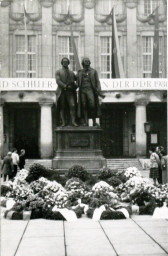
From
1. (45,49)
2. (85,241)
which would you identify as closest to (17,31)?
(45,49)

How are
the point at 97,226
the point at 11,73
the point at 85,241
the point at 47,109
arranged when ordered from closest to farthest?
1. the point at 85,241
2. the point at 97,226
3. the point at 47,109
4. the point at 11,73

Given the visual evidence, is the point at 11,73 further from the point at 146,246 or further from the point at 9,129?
the point at 146,246

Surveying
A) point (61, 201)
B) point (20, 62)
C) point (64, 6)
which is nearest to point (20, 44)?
point (20, 62)

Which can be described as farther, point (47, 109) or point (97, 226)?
point (47, 109)

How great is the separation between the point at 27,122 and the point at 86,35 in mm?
7114

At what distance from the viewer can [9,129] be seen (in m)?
35.6

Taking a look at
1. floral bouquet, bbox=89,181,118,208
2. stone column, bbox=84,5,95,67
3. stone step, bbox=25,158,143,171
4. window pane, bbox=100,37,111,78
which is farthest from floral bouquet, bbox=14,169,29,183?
window pane, bbox=100,37,111,78

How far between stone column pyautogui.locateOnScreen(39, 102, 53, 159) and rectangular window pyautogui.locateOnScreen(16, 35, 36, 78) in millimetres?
5156

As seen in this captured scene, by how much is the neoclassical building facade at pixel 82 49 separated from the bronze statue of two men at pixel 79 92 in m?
20.0

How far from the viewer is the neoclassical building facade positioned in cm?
3544

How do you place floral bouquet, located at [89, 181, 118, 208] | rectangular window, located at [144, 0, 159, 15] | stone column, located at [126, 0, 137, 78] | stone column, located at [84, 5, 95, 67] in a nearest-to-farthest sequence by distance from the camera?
floral bouquet, located at [89, 181, 118, 208]
stone column, located at [126, 0, 137, 78]
stone column, located at [84, 5, 95, 67]
rectangular window, located at [144, 0, 159, 15]

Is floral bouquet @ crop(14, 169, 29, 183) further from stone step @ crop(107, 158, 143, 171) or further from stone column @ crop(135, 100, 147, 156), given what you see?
stone column @ crop(135, 100, 147, 156)

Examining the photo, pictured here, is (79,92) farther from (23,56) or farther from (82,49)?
(82,49)

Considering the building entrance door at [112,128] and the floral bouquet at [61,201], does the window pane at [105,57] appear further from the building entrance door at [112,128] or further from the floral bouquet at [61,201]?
the floral bouquet at [61,201]
